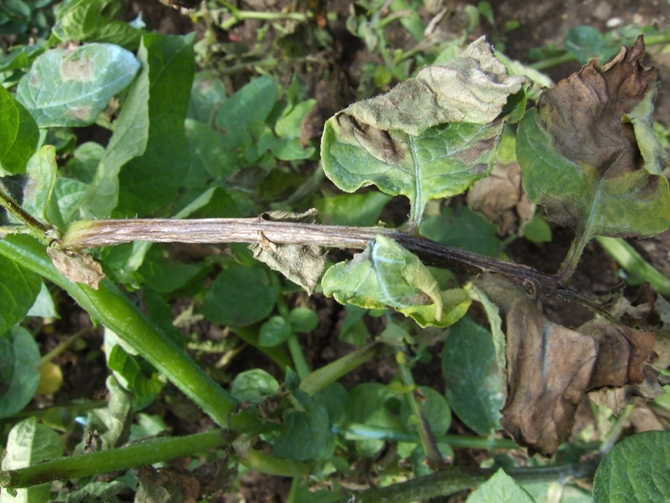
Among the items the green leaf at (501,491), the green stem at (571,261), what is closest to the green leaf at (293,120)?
the green stem at (571,261)

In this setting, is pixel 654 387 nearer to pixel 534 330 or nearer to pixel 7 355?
pixel 534 330

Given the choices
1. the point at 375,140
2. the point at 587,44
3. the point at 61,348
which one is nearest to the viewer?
the point at 375,140

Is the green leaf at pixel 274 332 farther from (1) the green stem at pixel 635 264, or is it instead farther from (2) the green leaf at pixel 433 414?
(1) the green stem at pixel 635 264

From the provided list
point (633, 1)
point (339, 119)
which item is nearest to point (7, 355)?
point (339, 119)

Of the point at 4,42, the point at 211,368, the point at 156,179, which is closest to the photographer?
the point at 156,179

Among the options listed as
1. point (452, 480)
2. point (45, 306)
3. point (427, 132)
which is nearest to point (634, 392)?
point (427, 132)

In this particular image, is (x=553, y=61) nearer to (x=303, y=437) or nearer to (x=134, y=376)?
(x=303, y=437)
